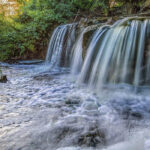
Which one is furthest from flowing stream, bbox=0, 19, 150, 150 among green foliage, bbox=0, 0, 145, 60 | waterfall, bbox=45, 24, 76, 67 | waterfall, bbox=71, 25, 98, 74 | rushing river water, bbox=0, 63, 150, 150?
green foliage, bbox=0, 0, 145, 60

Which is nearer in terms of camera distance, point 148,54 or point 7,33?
point 148,54

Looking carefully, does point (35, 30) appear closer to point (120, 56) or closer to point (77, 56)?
point (77, 56)

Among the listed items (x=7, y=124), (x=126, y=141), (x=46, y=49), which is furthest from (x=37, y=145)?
(x=46, y=49)

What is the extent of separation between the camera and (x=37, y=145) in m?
1.62

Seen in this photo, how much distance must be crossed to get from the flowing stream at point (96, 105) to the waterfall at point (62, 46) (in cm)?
232

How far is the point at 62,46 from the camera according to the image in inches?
279

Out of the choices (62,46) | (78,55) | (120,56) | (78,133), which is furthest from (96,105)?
(62,46)

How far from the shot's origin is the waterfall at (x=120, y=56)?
11.9 ft

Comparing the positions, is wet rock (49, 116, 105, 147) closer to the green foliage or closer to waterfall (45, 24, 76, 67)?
waterfall (45, 24, 76, 67)

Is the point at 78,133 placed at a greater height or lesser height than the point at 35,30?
lesser

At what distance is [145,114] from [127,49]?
199 cm

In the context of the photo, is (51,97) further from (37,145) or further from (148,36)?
(148,36)

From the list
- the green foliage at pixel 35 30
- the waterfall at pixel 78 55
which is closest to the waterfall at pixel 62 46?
the waterfall at pixel 78 55

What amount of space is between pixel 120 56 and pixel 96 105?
1.76 m
